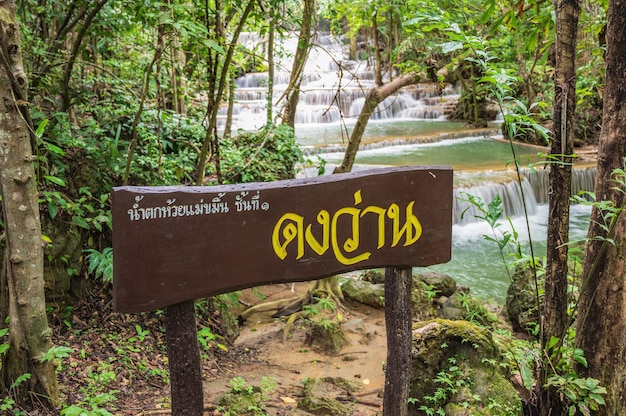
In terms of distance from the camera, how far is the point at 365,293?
514cm

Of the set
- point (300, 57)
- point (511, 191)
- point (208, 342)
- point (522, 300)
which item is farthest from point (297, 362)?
point (511, 191)

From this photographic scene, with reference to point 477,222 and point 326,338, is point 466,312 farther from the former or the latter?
point 477,222

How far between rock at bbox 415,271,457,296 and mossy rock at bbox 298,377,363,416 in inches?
89.0

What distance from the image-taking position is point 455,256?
7.64 m

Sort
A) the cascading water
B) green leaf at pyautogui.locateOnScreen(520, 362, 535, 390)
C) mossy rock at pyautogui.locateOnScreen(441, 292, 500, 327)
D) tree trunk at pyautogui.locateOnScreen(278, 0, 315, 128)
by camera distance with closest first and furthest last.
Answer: green leaf at pyautogui.locateOnScreen(520, 362, 535, 390)
tree trunk at pyautogui.locateOnScreen(278, 0, 315, 128)
mossy rock at pyautogui.locateOnScreen(441, 292, 500, 327)
the cascading water

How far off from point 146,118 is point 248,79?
14266 mm

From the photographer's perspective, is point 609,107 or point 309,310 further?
point 309,310

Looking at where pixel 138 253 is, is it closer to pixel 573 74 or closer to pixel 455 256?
pixel 573 74

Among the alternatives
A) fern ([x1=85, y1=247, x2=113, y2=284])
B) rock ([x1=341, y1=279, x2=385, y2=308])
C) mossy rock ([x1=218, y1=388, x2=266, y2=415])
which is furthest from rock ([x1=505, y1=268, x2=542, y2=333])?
fern ([x1=85, y1=247, x2=113, y2=284])

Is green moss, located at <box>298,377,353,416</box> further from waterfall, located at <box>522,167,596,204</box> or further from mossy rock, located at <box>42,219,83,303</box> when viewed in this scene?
waterfall, located at <box>522,167,596,204</box>

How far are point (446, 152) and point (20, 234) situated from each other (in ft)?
35.2

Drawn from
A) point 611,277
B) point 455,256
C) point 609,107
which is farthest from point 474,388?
point 455,256

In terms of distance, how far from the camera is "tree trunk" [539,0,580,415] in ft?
7.95

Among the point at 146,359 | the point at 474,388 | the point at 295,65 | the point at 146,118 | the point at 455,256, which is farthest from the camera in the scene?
the point at 455,256
